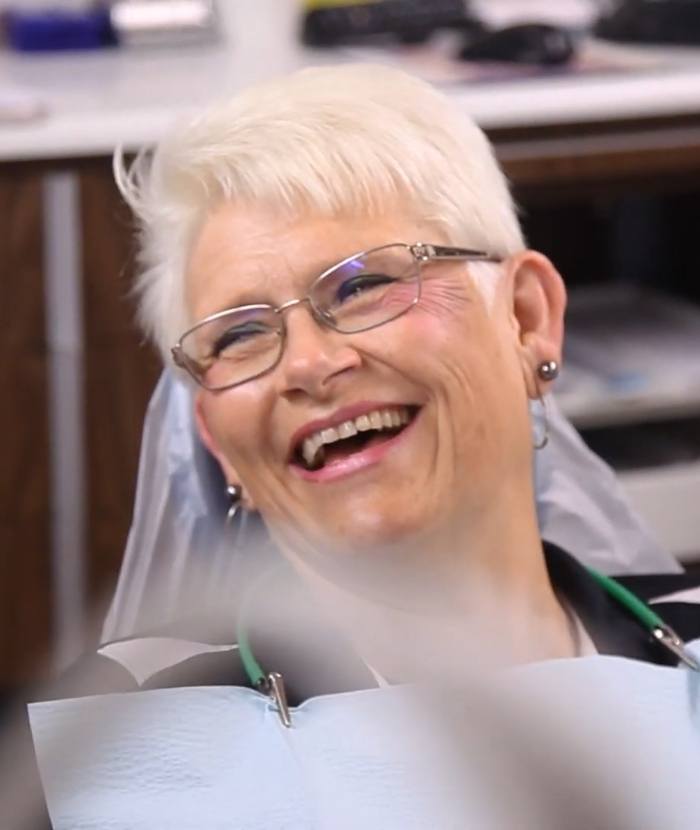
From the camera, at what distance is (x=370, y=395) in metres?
0.94

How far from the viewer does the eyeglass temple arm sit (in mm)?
977

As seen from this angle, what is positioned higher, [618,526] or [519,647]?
[519,647]

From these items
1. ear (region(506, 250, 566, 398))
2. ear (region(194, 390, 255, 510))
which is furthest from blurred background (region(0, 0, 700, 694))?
ear (region(506, 250, 566, 398))

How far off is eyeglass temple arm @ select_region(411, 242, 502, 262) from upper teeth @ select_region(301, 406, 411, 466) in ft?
0.34

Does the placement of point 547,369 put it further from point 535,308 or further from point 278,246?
point 278,246

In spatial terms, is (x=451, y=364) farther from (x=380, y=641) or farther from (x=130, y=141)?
(x=130, y=141)

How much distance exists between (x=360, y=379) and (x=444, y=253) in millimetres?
112

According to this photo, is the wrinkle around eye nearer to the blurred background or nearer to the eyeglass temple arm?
the eyeglass temple arm

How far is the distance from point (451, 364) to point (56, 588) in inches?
34.9

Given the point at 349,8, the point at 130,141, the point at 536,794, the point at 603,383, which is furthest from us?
the point at 349,8

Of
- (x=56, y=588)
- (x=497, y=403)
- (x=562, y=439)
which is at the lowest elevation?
(x=56, y=588)

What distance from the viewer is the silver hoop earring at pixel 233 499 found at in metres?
1.12

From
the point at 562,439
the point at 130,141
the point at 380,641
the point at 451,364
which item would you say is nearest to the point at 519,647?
the point at 380,641

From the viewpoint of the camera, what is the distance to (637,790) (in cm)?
89
